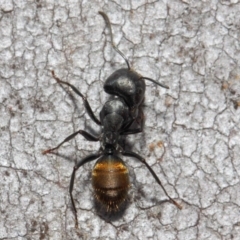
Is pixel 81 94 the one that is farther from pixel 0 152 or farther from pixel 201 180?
pixel 201 180

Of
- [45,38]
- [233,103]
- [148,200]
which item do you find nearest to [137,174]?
[148,200]

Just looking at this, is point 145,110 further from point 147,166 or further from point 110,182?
point 110,182

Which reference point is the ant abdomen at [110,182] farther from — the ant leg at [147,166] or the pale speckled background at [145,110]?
the pale speckled background at [145,110]

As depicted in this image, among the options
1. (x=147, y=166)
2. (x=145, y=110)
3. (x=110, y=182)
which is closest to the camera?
(x=110, y=182)

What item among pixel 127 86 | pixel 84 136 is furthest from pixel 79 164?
pixel 127 86

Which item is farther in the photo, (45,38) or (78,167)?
(45,38)

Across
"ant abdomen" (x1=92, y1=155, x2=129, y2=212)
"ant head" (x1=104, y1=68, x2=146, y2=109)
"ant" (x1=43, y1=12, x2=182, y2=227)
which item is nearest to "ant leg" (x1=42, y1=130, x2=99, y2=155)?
"ant" (x1=43, y1=12, x2=182, y2=227)
